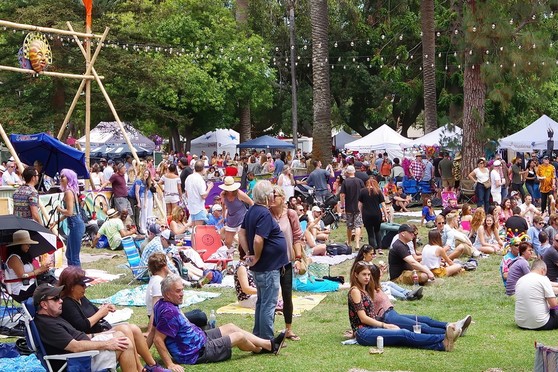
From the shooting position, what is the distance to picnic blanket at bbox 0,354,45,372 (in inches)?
303

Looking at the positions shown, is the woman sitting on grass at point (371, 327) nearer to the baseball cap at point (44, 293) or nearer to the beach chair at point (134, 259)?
the baseball cap at point (44, 293)

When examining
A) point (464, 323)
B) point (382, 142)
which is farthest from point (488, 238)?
point (382, 142)

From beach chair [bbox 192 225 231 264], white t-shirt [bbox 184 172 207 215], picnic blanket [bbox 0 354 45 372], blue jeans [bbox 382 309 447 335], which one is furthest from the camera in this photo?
white t-shirt [bbox 184 172 207 215]

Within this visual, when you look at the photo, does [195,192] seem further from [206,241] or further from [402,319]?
[402,319]

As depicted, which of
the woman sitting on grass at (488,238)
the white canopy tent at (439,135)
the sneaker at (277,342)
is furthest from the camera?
the white canopy tent at (439,135)

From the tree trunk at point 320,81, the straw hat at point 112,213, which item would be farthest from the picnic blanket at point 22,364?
the tree trunk at point 320,81

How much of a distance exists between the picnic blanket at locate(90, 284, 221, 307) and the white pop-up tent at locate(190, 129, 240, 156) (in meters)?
34.8

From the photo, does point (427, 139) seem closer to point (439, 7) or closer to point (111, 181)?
point (439, 7)

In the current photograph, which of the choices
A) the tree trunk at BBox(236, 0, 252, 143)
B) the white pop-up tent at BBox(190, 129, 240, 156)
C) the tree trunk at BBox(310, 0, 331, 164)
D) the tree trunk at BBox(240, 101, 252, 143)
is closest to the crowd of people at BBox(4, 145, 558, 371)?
the tree trunk at BBox(310, 0, 331, 164)

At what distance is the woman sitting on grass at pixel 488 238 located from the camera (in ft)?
55.7

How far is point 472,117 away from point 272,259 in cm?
1744

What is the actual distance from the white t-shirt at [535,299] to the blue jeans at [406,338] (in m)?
1.55

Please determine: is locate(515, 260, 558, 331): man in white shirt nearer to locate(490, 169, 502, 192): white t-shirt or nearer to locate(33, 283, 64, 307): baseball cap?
locate(33, 283, 64, 307): baseball cap

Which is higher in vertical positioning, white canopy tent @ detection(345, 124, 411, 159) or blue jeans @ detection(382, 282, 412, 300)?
white canopy tent @ detection(345, 124, 411, 159)
